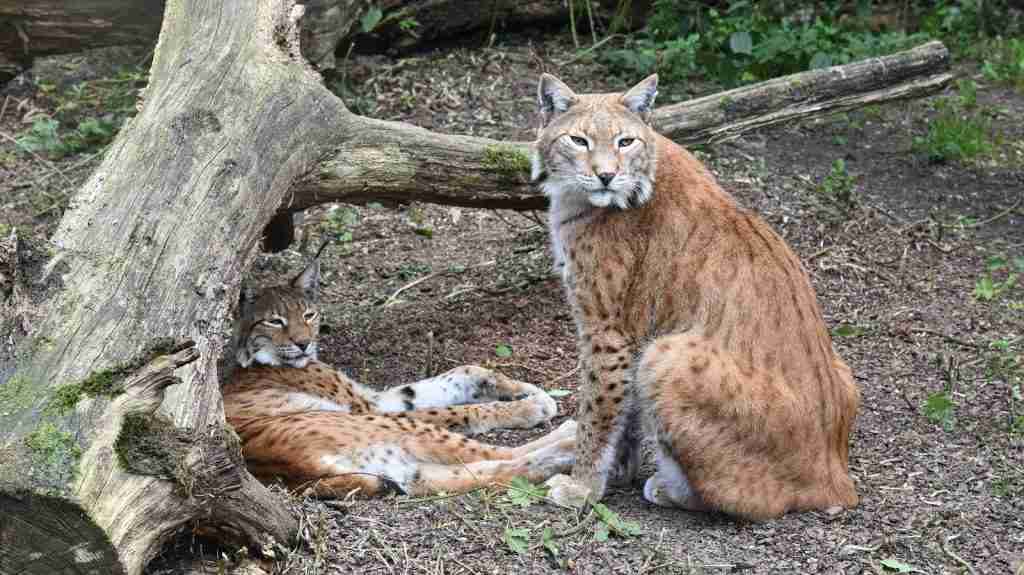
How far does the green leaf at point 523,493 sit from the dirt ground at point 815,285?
51mm

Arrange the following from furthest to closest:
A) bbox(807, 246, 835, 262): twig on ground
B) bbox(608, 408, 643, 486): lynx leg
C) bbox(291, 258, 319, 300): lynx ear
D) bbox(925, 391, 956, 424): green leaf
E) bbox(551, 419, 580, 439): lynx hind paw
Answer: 1. bbox(807, 246, 835, 262): twig on ground
2. bbox(291, 258, 319, 300): lynx ear
3. bbox(925, 391, 956, 424): green leaf
4. bbox(551, 419, 580, 439): lynx hind paw
5. bbox(608, 408, 643, 486): lynx leg

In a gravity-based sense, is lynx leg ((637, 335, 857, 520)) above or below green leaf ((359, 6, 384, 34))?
below

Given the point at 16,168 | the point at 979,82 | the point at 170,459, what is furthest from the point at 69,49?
the point at 979,82

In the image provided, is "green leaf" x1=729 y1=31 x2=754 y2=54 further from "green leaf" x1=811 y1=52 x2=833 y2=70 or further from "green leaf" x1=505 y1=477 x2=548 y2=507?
"green leaf" x1=505 y1=477 x2=548 y2=507

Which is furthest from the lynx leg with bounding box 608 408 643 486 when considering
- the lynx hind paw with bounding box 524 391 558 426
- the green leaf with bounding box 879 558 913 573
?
the green leaf with bounding box 879 558 913 573

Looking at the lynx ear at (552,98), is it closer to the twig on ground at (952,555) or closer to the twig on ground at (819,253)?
the twig on ground at (952,555)

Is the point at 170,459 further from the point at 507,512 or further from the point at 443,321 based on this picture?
the point at 443,321

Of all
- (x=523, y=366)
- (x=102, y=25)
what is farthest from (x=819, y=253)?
(x=102, y=25)

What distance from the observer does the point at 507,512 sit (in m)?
4.73

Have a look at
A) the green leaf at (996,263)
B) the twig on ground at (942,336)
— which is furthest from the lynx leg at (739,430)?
the green leaf at (996,263)

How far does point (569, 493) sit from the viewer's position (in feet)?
16.0

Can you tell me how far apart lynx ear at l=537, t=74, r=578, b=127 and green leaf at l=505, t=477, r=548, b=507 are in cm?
156

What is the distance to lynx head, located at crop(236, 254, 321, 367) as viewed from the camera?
20.1 ft

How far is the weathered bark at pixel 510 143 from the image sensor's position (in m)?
5.67
